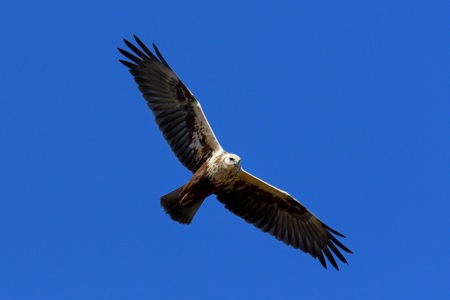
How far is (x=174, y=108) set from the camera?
45.4 feet

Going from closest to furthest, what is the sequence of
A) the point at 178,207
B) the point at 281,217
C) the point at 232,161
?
the point at 232,161 → the point at 178,207 → the point at 281,217

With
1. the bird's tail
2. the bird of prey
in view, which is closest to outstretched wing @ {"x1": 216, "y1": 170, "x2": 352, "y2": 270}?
the bird of prey

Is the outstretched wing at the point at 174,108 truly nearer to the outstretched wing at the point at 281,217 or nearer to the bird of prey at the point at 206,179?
the bird of prey at the point at 206,179

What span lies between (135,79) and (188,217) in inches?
97.3

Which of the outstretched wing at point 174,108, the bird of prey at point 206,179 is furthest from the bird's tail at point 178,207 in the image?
the outstretched wing at point 174,108

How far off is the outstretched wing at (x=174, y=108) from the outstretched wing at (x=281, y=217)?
0.87m

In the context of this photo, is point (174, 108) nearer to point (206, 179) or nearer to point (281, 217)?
point (206, 179)

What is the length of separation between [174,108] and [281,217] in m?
2.67

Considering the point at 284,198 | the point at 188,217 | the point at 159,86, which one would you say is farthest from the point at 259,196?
the point at 159,86

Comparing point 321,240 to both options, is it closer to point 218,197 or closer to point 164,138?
point 218,197

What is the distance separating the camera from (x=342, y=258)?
48.0 feet

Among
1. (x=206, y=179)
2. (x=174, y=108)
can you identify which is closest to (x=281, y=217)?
(x=206, y=179)

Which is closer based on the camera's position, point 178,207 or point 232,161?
point 232,161

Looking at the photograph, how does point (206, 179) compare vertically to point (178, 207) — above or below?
above
